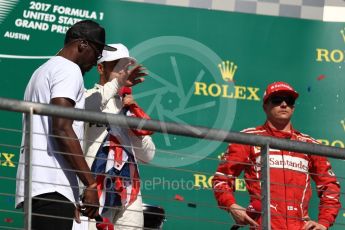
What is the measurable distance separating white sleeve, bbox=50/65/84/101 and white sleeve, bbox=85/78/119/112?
115 cm

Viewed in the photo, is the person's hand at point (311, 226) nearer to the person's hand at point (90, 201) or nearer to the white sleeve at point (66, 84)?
the person's hand at point (90, 201)

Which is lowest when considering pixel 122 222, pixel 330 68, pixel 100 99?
pixel 122 222

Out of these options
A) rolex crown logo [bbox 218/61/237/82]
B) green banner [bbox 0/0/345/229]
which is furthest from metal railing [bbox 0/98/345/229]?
rolex crown logo [bbox 218/61/237/82]

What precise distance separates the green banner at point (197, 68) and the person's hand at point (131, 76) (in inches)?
53.7

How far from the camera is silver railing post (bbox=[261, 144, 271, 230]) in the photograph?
6.65 meters

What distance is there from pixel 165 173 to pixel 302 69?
1.40 m

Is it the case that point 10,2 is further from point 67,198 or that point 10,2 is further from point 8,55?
point 67,198

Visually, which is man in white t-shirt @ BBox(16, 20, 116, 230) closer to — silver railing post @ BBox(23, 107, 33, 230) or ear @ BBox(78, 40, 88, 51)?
silver railing post @ BBox(23, 107, 33, 230)

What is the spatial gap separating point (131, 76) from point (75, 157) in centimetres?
156

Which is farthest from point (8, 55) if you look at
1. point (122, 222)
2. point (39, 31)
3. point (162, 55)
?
point (122, 222)

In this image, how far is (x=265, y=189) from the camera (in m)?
6.66

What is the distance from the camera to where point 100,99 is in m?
7.71

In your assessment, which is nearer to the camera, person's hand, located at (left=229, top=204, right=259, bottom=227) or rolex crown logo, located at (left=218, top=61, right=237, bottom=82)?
person's hand, located at (left=229, top=204, right=259, bottom=227)

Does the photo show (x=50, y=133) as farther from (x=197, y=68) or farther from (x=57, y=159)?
(x=197, y=68)
